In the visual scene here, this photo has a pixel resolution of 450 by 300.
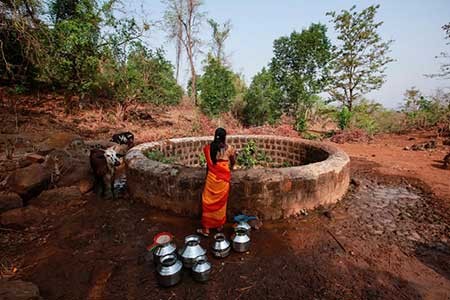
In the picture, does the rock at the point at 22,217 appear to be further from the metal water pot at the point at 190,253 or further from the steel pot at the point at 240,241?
the steel pot at the point at 240,241

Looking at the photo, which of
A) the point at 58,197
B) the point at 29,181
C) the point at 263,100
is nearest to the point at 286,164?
the point at 58,197

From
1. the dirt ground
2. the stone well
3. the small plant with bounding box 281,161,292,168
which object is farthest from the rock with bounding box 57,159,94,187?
the small plant with bounding box 281,161,292,168

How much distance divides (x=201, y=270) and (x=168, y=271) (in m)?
0.29

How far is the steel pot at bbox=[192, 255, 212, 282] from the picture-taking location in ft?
6.93

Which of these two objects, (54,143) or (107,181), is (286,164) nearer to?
(107,181)

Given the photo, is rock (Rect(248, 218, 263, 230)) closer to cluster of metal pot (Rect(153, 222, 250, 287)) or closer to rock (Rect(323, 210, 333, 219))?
cluster of metal pot (Rect(153, 222, 250, 287))

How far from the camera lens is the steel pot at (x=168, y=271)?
2.05m

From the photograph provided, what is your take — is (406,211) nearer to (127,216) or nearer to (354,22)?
(127,216)

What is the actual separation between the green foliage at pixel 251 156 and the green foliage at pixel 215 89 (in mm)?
5079

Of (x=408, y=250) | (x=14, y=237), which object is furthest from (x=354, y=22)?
(x=14, y=237)

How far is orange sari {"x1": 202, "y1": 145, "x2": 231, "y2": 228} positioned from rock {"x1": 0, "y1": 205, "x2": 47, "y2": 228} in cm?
236

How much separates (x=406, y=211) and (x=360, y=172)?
196 centimetres

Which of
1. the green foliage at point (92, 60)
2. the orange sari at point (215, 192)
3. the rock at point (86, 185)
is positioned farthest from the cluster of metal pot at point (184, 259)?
the green foliage at point (92, 60)

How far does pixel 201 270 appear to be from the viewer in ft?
6.92
